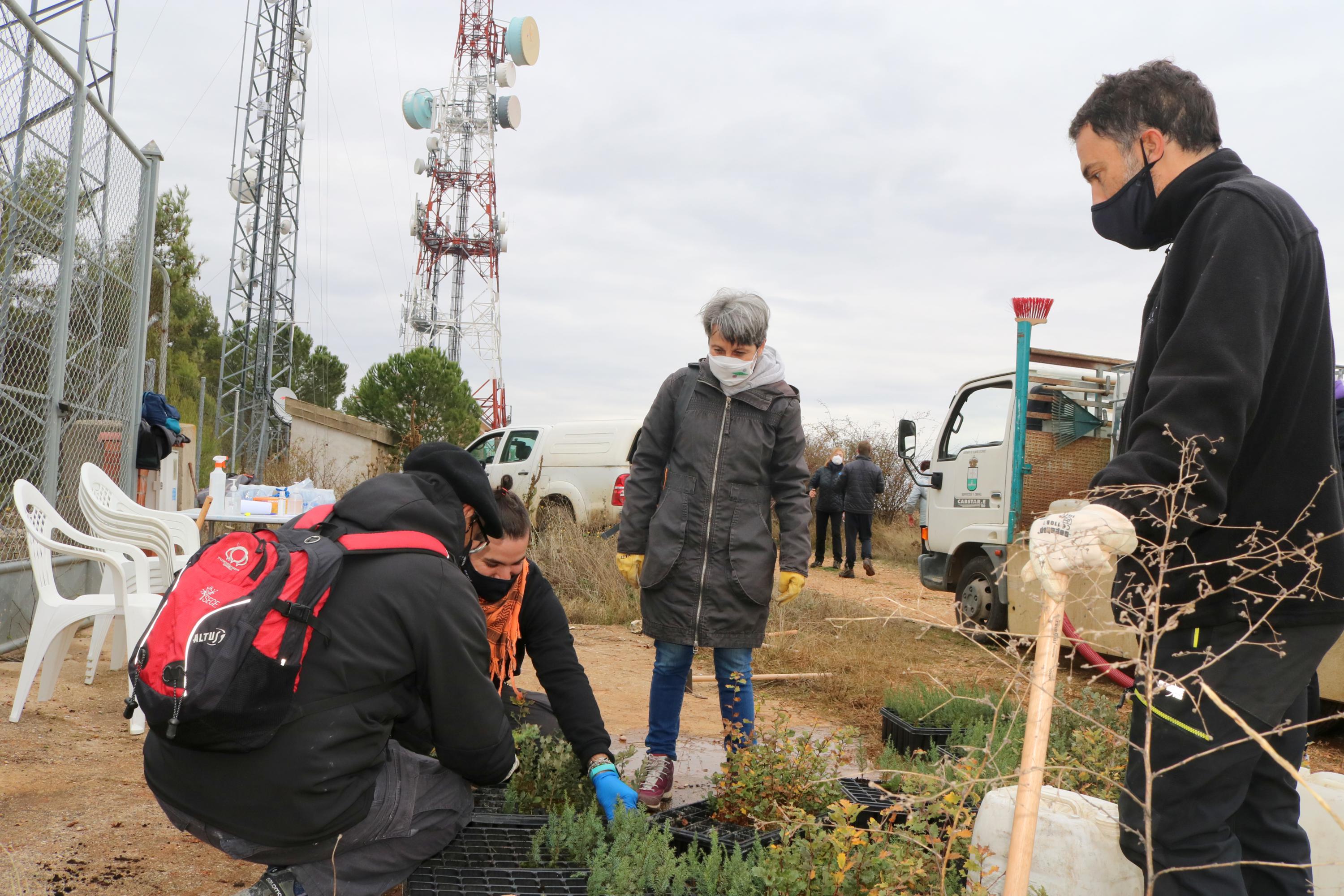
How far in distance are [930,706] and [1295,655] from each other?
277cm

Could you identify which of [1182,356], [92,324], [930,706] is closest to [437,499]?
[1182,356]

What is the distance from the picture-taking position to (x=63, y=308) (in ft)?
17.6

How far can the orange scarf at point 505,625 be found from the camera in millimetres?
2945

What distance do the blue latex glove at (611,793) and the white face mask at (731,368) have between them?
54.5 inches

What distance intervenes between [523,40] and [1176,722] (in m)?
32.6

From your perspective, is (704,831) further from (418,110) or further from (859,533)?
(418,110)

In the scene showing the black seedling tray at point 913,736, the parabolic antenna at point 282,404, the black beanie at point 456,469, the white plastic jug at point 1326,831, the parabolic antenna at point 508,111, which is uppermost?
the parabolic antenna at point 508,111

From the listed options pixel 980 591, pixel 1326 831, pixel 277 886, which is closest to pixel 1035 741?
pixel 1326 831

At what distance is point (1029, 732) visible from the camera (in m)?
1.50

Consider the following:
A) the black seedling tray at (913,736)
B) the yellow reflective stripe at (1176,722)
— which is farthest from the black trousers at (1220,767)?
the black seedling tray at (913,736)

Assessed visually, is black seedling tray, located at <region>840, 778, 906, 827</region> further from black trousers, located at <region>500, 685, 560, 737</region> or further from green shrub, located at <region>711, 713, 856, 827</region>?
black trousers, located at <region>500, 685, 560, 737</region>

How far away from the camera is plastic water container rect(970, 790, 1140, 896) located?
1.95m

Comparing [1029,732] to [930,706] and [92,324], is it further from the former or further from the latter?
[92,324]

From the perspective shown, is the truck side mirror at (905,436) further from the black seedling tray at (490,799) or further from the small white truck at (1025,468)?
the black seedling tray at (490,799)
